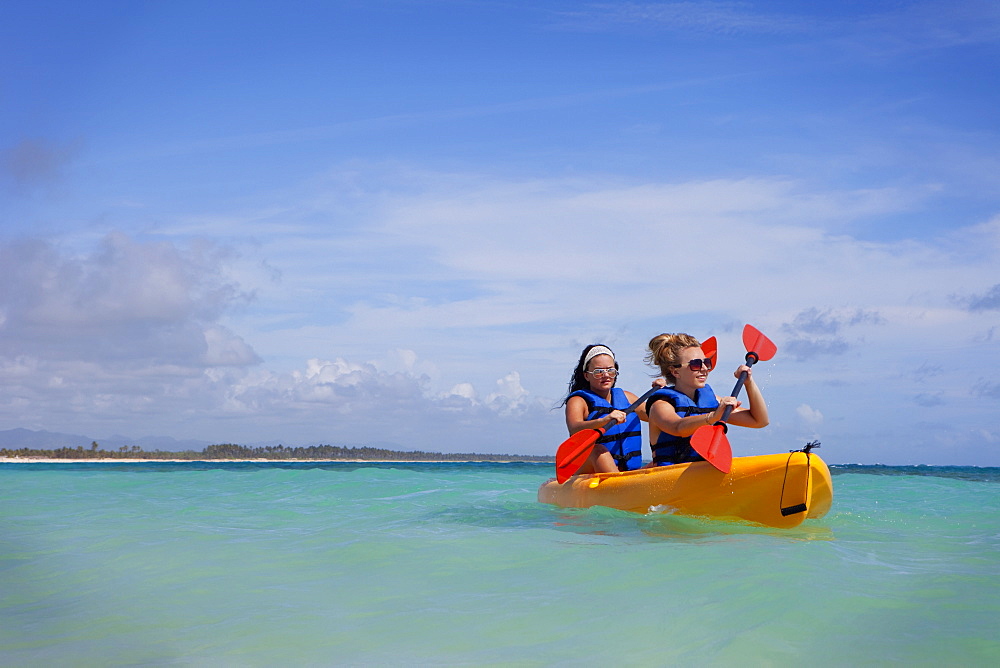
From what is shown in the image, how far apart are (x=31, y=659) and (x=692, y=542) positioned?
3.98 meters

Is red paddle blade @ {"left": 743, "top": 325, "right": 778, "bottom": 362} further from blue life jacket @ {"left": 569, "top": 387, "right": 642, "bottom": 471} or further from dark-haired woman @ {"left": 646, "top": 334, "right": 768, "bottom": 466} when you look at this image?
blue life jacket @ {"left": 569, "top": 387, "right": 642, "bottom": 471}

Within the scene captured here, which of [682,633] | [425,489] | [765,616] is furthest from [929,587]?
[425,489]

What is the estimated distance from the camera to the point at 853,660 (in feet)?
10.5

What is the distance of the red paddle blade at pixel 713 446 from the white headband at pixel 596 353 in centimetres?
178

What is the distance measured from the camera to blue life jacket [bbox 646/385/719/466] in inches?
253

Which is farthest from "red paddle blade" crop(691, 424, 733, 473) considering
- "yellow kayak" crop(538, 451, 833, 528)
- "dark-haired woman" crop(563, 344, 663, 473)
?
"dark-haired woman" crop(563, 344, 663, 473)

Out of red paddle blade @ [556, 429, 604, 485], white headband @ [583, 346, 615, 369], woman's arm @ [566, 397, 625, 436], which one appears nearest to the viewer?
woman's arm @ [566, 397, 625, 436]

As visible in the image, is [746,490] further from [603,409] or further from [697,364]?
[603,409]

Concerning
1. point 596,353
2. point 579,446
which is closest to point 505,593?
point 579,446

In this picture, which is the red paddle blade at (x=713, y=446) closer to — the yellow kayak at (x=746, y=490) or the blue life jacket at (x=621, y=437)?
the yellow kayak at (x=746, y=490)

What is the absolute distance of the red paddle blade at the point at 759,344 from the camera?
6.42 meters

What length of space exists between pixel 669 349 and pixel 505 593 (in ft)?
9.77

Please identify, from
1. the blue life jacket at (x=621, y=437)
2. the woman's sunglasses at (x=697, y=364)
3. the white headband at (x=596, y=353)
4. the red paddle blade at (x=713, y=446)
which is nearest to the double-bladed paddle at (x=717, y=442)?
the red paddle blade at (x=713, y=446)

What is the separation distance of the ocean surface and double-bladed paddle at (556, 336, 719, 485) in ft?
1.40
